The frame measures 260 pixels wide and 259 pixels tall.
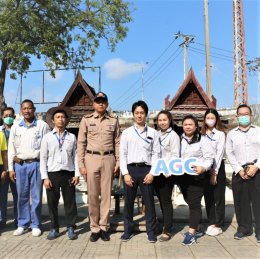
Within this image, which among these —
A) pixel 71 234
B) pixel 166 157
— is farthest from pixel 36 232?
pixel 166 157

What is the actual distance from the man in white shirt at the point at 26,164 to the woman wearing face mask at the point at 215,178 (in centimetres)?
263

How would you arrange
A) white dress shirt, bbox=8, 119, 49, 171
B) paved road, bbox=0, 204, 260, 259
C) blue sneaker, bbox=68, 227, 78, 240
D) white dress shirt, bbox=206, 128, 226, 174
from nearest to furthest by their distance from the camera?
paved road, bbox=0, 204, 260, 259
blue sneaker, bbox=68, 227, 78, 240
white dress shirt, bbox=206, 128, 226, 174
white dress shirt, bbox=8, 119, 49, 171

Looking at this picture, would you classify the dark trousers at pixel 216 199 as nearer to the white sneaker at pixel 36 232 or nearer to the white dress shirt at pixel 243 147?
the white dress shirt at pixel 243 147

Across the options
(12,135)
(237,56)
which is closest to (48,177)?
(12,135)

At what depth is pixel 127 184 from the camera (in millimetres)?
5418

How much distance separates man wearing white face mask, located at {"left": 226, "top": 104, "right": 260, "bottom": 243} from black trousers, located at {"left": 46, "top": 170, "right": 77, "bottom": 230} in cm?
248

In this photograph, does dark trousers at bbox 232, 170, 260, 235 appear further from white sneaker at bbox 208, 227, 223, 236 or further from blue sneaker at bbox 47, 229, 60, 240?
blue sneaker at bbox 47, 229, 60, 240

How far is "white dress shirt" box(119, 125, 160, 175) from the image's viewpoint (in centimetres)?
542

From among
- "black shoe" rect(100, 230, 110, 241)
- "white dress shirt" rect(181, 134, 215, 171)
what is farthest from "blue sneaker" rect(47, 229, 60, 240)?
"white dress shirt" rect(181, 134, 215, 171)

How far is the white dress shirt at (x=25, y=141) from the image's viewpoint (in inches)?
232

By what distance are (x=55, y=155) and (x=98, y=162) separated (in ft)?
2.31

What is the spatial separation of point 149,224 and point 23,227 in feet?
6.77

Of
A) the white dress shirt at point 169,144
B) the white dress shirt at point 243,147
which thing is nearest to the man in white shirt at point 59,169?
the white dress shirt at point 169,144

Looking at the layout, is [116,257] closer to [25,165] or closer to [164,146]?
[164,146]
